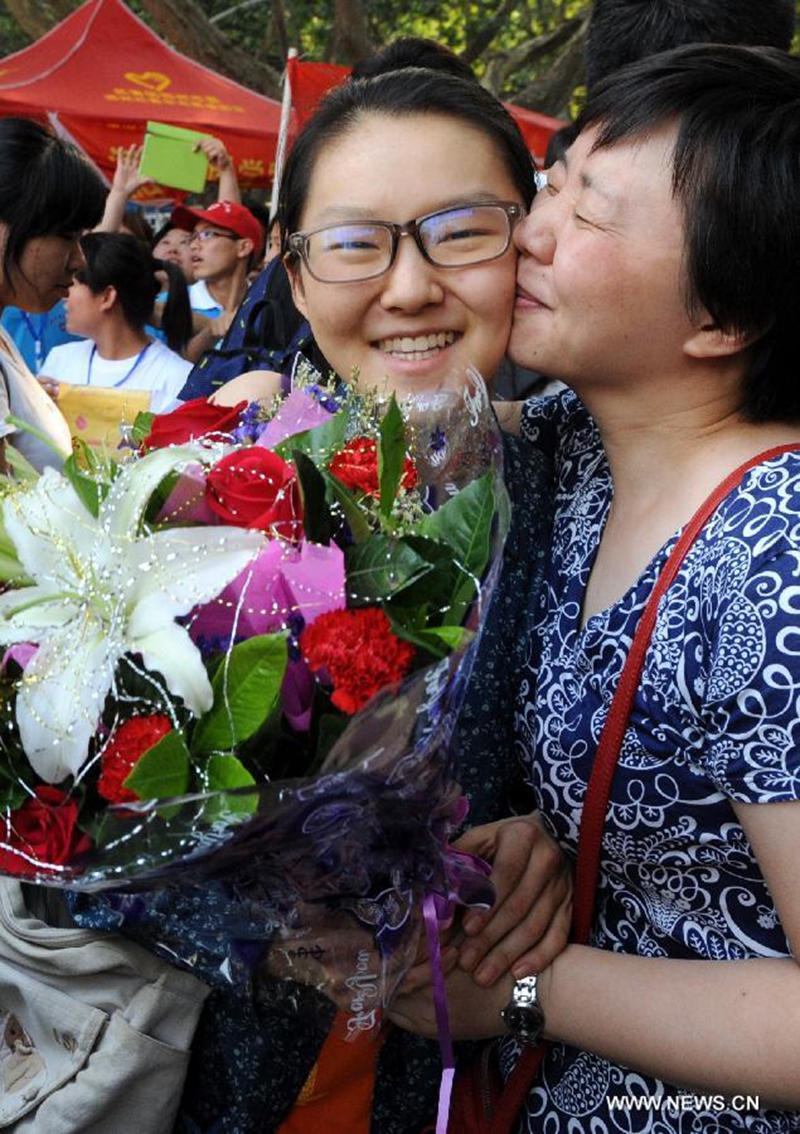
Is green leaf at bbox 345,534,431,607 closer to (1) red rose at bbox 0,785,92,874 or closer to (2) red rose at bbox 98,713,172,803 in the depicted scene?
(2) red rose at bbox 98,713,172,803

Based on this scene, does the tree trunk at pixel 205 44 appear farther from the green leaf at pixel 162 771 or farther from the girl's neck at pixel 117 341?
the green leaf at pixel 162 771

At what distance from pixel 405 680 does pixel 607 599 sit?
20.1 inches

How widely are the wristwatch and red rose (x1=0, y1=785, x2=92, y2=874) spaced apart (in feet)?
2.03

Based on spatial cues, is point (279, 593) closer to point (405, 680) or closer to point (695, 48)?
point (405, 680)

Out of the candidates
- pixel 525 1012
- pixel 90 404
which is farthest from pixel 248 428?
pixel 90 404

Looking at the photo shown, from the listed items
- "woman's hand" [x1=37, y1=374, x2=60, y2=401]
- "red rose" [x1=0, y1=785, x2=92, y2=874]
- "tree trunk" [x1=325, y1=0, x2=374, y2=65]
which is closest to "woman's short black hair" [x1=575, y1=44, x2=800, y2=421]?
"red rose" [x1=0, y1=785, x2=92, y2=874]

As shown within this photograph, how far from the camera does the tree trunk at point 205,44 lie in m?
10.1

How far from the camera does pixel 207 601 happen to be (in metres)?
1.10

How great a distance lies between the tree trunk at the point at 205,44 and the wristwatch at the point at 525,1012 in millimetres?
10087

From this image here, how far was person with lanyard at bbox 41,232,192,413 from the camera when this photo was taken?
5645 mm

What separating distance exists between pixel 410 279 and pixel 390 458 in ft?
1.52

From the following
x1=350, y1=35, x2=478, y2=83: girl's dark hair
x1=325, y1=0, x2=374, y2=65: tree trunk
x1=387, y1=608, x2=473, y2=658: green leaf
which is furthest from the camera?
x1=325, y1=0, x2=374, y2=65: tree trunk

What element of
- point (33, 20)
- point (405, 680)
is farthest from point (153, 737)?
point (33, 20)

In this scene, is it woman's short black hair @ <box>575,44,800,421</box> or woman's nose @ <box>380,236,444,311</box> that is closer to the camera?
woman's short black hair @ <box>575,44,800,421</box>
